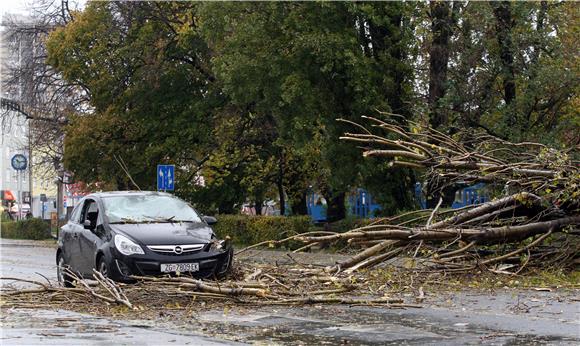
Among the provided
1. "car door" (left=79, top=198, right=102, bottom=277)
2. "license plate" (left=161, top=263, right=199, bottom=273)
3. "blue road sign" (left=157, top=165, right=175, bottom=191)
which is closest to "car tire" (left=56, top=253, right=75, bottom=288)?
"car door" (left=79, top=198, right=102, bottom=277)

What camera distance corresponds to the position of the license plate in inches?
542

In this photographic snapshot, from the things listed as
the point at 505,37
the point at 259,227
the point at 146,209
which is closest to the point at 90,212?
the point at 146,209

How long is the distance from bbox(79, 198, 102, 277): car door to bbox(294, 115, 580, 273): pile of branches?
3.40 meters

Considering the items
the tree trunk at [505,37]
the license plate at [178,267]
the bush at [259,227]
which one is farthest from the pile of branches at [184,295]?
the bush at [259,227]

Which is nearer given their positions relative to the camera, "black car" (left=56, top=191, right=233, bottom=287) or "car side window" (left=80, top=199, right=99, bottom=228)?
"black car" (left=56, top=191, right=233, bottom=287)

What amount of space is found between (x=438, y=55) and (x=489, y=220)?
11.6 metres

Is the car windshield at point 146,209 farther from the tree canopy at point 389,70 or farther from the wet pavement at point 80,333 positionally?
the tree canopy at point 389,70

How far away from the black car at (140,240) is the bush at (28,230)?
37383 millimetres

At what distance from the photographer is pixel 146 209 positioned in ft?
50.9

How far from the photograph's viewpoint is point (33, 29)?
4634 centimetres

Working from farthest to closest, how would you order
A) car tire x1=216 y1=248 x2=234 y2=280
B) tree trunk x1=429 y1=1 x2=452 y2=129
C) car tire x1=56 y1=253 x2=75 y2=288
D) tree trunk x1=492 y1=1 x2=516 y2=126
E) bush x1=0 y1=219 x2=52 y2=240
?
bush x1=0 y1=219 x2=52 y2=240
tree trunk x1=429 y1=1 x2=452 y2=129
tree trunk x1=492 y1=1 x2=516 y2=126
car tire x1=56 y1=253 x2=75 y2=288
car tire x1=216 y1=248 x2=234 y2=280

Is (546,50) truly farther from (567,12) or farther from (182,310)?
(182,310)

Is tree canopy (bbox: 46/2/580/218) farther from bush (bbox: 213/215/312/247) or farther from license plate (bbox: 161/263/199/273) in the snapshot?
license plate (bbox: 161/263/199/273)

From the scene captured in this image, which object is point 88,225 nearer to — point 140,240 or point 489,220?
point 140,240
